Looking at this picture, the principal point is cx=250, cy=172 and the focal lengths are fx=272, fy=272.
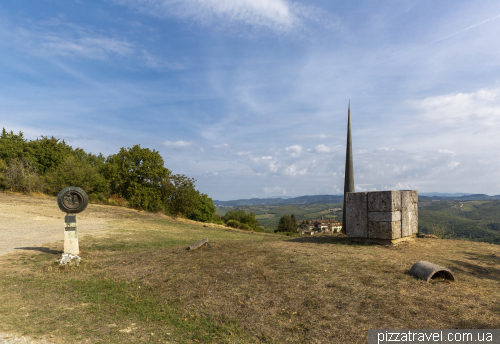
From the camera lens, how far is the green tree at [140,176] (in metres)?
31.6

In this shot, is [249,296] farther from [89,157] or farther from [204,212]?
[89,157]

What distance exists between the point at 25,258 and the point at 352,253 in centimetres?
1134

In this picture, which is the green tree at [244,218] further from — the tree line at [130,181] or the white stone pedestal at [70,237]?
the white stone pedestal at [70,237]

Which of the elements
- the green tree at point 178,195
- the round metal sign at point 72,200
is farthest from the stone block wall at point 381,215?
the green tree at point 178,195

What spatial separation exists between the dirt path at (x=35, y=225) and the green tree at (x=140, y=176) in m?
7.14

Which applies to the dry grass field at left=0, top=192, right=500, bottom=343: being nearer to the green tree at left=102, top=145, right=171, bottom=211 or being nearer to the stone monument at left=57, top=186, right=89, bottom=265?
the stone monument at left=57, top=186, right=89, bottom=265

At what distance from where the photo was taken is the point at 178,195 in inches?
1298

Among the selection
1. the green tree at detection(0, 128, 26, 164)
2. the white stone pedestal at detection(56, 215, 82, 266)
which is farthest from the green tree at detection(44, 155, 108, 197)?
the white stone pedestal at detection(56, 215, 82, 266)

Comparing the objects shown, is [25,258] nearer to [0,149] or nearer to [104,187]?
[104,187]

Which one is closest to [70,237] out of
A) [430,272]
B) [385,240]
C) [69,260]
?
[69,260]

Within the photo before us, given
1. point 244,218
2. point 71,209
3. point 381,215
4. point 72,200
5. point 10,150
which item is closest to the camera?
point 71,209

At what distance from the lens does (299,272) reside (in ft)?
23.6

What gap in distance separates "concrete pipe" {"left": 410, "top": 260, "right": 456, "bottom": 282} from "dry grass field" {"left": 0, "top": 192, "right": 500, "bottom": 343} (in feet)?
0.67

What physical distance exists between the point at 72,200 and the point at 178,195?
77.2 ft
